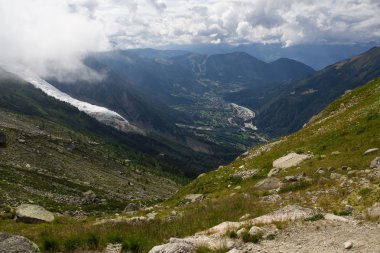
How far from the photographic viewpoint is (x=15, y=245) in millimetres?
15594

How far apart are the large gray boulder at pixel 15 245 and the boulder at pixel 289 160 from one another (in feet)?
88.2

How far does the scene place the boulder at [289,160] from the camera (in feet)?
128

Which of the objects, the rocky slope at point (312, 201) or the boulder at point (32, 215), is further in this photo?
the boulder at point (32, 215)

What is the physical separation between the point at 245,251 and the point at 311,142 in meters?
32.6

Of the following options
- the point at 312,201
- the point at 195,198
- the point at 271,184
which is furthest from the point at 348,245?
the point at 195,198

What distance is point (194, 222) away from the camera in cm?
2150

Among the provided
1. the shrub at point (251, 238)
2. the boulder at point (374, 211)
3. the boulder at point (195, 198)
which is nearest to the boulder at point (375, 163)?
the boulder at point (374, 211)

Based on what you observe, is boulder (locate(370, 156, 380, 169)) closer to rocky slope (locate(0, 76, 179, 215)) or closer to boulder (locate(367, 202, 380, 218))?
boulder (locate(367, 202, 380, 218))

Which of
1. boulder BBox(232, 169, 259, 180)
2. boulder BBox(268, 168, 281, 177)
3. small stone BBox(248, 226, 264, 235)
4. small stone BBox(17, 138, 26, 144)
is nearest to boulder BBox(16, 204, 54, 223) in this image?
small stone BBox(248, 226, 264, 235)

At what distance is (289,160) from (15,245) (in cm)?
2967

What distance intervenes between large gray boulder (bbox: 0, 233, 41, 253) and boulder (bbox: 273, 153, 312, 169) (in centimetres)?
2687

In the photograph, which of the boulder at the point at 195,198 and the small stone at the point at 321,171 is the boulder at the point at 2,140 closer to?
the boulder at the point at 195,198

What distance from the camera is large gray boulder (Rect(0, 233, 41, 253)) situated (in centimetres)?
1533

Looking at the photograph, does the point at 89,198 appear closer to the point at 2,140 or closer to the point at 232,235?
the point at 2,140
